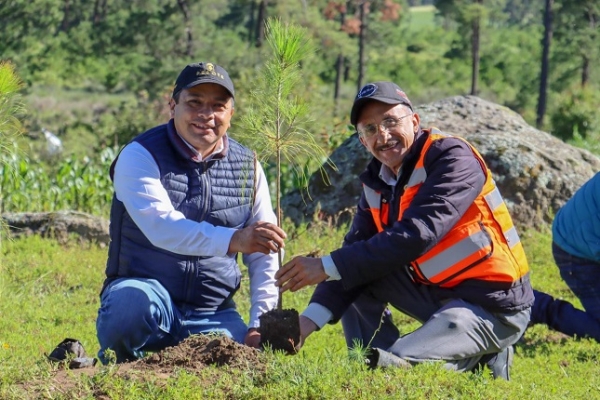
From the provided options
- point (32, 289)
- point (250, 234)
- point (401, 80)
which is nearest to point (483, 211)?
point (250, 234)

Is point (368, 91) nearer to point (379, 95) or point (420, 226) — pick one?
point (379, 95)

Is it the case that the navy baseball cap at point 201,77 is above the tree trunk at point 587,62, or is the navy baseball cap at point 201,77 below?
above

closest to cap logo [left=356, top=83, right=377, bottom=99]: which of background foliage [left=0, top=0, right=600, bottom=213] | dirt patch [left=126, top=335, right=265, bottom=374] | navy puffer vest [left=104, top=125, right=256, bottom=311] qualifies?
navy puffer vest [left=104, top=125, right=256, bottom=311]

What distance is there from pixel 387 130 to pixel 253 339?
4.31 ft

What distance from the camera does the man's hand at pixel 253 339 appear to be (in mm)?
4792

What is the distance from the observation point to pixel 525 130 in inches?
395

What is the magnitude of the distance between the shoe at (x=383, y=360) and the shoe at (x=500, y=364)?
86 centimetres

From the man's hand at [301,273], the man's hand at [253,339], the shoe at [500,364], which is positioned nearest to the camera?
the man's hand at [301,273]

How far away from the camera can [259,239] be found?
439 centimetres

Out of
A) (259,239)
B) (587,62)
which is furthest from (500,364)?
(587,62)

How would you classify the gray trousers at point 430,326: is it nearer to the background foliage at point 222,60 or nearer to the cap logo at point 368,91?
the cap logo at point 368,91

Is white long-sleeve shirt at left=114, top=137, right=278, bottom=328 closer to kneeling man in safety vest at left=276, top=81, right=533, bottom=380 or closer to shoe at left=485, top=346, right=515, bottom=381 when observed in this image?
kneeling man in safety vest at left=276, top=81, right=533, bottom=380

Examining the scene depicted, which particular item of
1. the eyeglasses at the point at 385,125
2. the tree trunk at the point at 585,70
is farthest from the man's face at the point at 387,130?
the tree trunk at the point at 585,70

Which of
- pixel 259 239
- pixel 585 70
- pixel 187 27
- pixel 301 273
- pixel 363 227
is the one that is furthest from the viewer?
pixel 585 70
